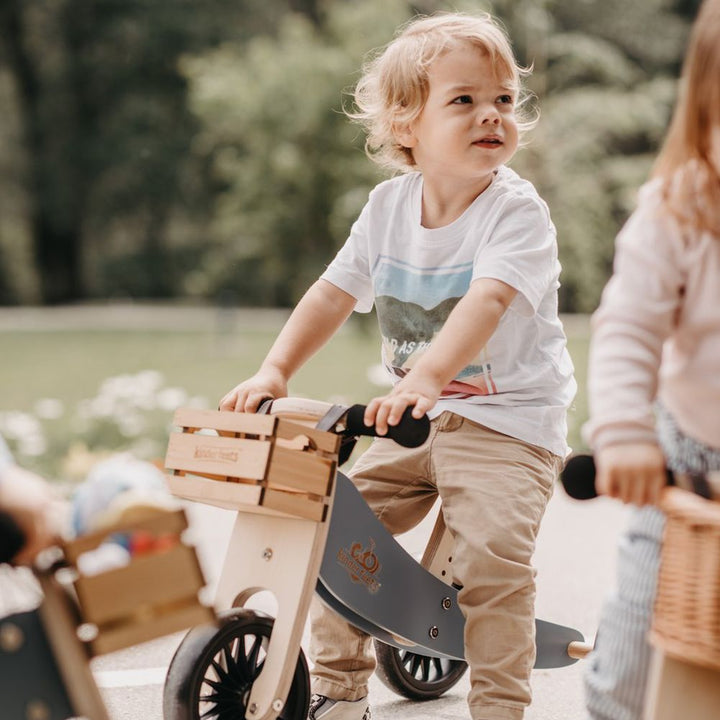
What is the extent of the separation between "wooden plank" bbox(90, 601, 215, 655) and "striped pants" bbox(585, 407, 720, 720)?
59 centimetres

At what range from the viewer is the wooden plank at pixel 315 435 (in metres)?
2.31

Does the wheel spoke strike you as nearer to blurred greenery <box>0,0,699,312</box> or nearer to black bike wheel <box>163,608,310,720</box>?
black bike wheel <box>163,608,310,720</box>

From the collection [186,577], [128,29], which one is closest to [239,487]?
[186,577]

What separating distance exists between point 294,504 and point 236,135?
49.0 ft

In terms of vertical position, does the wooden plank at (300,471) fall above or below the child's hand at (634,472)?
below

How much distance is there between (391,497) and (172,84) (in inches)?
1134

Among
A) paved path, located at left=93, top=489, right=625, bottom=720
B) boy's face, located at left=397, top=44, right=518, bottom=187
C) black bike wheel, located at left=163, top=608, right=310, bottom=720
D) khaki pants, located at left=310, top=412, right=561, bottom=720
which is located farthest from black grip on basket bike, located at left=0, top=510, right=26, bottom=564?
paved path, located at left=93, top=489, right=625, bottom=720

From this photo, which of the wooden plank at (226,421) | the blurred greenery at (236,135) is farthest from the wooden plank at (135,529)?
the blurred greenery at (236,135)

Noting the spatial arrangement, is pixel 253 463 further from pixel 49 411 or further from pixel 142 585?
pixel 49 411

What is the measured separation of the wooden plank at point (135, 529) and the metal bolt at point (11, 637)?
0.14 meters

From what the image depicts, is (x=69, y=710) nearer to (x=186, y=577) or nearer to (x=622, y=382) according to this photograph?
(x=186, y=577)

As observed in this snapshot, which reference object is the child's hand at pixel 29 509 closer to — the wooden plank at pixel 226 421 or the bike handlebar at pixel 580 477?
the wooden plank at pixel 226 421

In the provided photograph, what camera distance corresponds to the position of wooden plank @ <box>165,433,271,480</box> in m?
2.23

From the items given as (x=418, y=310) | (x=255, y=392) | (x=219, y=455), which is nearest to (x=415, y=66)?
(x=418, y=310)
